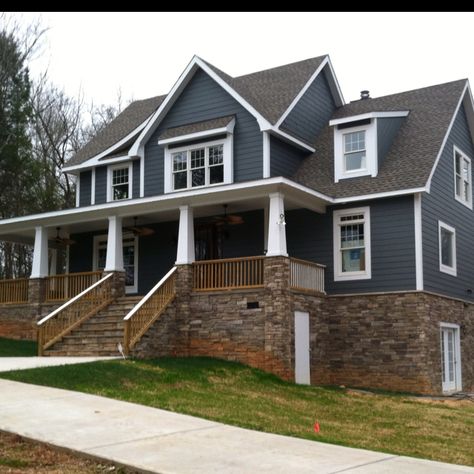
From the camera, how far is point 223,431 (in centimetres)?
892

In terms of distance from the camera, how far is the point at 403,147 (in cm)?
2025

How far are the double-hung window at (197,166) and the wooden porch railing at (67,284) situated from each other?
3885 mm

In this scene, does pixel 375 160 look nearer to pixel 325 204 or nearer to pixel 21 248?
pixel 325 204

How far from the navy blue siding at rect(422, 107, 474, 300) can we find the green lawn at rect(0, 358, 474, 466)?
4.11 m

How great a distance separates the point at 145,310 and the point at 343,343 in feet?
18.0

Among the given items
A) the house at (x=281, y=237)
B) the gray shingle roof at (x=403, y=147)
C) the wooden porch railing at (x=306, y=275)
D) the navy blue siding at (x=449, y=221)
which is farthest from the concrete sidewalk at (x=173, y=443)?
the gray shingle roof at (x=403, y=147)

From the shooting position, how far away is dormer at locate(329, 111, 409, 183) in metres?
19.7

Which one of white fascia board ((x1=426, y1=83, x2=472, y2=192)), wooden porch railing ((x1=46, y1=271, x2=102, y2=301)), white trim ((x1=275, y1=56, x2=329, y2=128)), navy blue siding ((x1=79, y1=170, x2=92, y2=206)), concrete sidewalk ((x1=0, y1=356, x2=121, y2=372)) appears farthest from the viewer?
navy blue siding ((x1=79, y1=170, x2=92, y2=206))

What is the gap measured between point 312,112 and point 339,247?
564 cm

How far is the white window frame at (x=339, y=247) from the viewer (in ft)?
61.3

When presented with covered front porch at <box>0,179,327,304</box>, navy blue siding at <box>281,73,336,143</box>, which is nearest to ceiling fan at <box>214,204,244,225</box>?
covered front porch at <box>0,179,327,304</box>

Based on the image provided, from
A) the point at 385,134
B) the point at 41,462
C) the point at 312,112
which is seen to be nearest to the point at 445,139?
the point at 385,134

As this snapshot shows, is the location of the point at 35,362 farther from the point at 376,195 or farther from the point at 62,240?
the point at 376,195

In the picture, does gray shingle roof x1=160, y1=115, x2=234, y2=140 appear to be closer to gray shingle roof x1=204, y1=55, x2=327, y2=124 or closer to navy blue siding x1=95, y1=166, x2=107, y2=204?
gray shingle roof x1=204, y1=55, x2=327, y2=124
